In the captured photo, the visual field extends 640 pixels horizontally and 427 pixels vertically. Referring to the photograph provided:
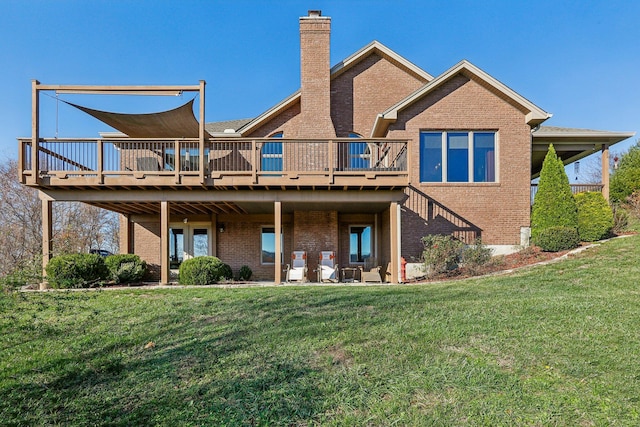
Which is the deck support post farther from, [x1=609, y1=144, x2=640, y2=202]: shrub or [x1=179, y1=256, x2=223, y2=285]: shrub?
[x1=609, y1=144, x2=640, y2=202]: shrub

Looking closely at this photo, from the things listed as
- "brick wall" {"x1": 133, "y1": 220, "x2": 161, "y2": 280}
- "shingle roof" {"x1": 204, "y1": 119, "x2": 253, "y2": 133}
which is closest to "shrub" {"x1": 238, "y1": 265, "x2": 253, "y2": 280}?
"brick wall" {"x1": 133, "y1": 220, "x2": 161, "y2": 280}

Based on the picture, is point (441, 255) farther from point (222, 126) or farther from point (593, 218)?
point (222, 126)

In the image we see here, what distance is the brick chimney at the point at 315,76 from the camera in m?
13.8

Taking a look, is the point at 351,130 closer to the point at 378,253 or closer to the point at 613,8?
the point at 378,253

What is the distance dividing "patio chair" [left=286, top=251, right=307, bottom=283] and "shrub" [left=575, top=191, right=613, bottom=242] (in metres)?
8.73

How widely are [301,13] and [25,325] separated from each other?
12881 millimetres

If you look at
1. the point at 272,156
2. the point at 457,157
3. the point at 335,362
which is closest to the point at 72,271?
the point at 272,156

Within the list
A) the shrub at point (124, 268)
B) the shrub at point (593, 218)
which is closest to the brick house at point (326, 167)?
the shrub at point (124, 268)

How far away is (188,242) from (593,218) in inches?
557

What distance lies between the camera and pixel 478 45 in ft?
55.4

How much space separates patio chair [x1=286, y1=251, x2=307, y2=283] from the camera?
12.2m

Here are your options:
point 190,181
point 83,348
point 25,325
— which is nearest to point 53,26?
point 190,181

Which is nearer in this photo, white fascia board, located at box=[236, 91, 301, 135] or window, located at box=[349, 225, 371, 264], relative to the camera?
white fascia board, located at box=[236, 91, 301, 135]

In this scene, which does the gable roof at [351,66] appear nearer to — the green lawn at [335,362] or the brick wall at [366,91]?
the brick wall at [366,91]
